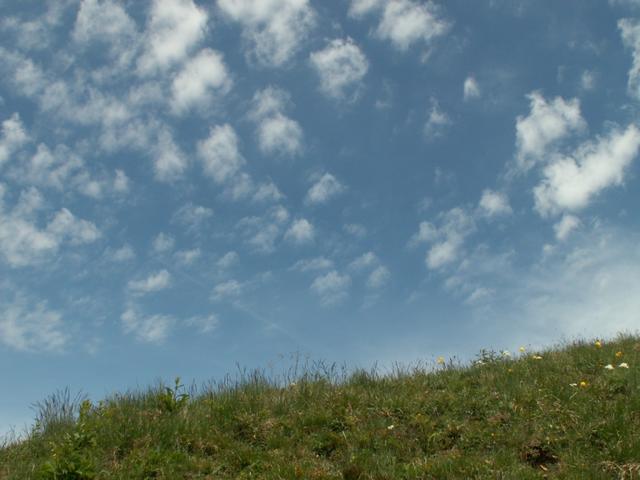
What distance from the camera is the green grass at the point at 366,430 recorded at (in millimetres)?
8008

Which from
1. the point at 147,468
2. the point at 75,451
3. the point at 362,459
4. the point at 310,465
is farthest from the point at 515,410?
the point at 75,451

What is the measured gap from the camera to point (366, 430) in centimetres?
909

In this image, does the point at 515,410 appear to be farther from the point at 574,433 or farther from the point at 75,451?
the point at 75,451

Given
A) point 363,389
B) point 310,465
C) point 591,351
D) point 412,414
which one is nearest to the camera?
point 310,465

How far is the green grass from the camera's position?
8.01 m

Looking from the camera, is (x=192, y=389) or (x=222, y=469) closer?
(x=222, y=469)

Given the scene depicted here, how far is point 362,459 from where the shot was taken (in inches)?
325

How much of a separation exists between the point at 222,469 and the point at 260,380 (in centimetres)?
294

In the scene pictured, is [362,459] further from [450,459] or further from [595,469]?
[595,469]

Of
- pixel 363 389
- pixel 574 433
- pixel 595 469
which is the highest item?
pixel 363 389

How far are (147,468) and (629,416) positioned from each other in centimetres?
682

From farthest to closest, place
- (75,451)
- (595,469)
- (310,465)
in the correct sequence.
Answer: (75,451) → (310,465) → (595,469)

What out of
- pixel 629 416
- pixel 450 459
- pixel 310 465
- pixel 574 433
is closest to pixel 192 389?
pixel 310 465

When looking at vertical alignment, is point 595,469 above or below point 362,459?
A: below
